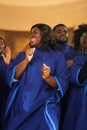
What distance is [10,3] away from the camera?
17.0ft

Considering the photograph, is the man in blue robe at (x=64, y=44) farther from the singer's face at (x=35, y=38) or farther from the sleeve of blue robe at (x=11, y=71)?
the sleeve of blue robe at (x=11, y=71)

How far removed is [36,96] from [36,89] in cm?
5

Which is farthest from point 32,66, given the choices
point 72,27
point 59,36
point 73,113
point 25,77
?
point 72,27

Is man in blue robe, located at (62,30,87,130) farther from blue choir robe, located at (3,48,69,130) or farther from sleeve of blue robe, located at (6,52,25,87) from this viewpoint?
sleeve of blue robe, located at (6,52,25,87)

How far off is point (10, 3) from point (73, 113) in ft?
11.2

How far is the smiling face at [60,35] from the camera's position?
273 cm

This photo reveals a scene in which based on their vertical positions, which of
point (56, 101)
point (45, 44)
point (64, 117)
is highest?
point (45, 44)

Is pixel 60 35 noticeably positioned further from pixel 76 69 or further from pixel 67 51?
pixel 76 69

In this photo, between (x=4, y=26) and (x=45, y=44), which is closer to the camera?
(x=45, y=44)

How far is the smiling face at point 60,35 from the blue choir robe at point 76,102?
0.57m

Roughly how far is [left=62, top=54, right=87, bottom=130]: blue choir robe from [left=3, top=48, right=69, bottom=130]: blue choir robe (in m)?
0.08

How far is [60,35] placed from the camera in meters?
2.76

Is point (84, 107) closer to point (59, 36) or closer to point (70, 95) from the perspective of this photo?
point (70, 95)

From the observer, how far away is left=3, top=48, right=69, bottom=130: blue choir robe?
204 centimetres
